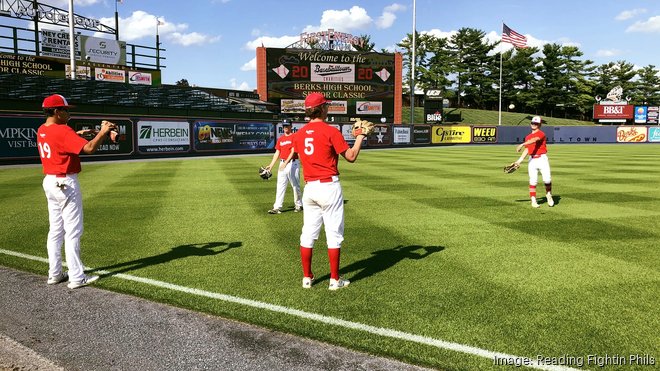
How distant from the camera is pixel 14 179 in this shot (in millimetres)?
16766

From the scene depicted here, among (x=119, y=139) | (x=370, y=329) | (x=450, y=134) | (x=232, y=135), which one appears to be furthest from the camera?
(x=450, y=134)

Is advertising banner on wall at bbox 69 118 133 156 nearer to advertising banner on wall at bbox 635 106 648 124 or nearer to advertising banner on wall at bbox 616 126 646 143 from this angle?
advertising banner on wall at bbox 616 126 646 143

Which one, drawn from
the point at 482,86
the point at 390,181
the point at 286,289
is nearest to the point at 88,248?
the point at 286,289

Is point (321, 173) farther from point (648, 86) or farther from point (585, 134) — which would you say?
point (648, 86)

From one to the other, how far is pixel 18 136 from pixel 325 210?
22926 mm

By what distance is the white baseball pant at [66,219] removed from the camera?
211 inches

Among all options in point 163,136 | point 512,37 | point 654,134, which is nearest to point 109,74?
point 163,136

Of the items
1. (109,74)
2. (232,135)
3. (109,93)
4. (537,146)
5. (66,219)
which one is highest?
(109,74)

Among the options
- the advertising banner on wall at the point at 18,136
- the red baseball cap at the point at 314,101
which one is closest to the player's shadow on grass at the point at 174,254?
the red baseball cap at the point at 314,101

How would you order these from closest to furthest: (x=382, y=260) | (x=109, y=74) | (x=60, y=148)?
1. (x=60, y=148)
2. (x=382, y=260)
3. (x=109, y=74)

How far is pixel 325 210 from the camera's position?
5172mm

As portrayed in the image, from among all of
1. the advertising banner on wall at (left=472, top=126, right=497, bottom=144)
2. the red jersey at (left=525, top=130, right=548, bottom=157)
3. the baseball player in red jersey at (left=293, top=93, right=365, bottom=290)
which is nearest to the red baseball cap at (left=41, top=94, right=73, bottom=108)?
the baseball player in red jersey at (left=293, top=93, right=365, bottom=290)

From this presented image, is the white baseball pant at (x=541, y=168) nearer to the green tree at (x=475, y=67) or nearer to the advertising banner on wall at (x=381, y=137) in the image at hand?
the advertising banner on wall at (x=381, y=137)

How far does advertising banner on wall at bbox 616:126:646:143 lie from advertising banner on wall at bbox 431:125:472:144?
2018cm
